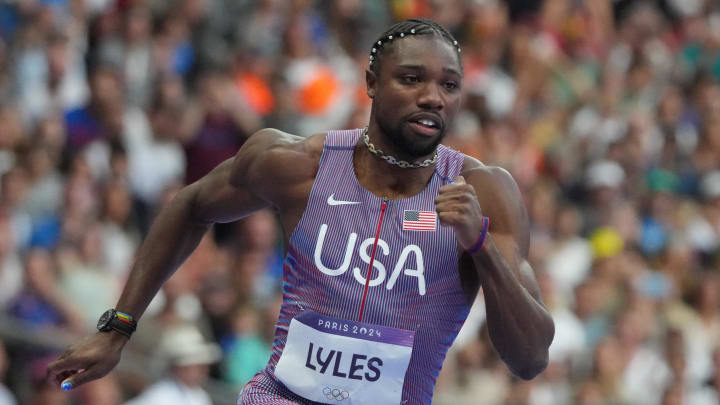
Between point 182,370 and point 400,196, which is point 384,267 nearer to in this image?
point 400,196

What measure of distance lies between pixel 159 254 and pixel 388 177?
1071mm

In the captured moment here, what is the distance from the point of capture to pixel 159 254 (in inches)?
195

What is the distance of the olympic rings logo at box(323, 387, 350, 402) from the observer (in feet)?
14.1

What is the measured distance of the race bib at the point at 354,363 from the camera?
4.28 metres

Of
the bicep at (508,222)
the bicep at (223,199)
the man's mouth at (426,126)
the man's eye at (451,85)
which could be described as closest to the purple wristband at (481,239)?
the bicep at (508,222)

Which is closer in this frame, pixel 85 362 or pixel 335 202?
pixel 335 202

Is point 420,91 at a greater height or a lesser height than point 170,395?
greater

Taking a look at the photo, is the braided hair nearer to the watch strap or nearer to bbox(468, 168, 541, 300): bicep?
bbox(468, 168, 541, 300): bicep

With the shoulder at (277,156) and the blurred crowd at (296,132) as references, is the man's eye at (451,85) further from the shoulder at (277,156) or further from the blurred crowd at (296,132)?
the blurred crowd at (296,132)

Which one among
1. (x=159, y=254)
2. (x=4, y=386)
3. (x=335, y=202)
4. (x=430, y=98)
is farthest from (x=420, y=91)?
(x=4, y=386)

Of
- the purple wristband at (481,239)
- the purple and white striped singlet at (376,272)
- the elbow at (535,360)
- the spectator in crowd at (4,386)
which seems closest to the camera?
the purple wristband at (481,239)

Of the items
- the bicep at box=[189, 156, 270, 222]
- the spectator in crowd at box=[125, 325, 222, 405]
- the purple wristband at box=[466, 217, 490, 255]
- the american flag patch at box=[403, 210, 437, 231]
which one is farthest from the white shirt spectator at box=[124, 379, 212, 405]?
the purple wristband at box=[466, 217, 490, 255]

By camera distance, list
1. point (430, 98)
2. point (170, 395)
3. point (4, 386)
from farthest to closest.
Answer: point (170, 395)
point (4, 386)
point (430, 98)

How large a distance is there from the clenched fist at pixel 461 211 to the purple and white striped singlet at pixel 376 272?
1.30 feet
